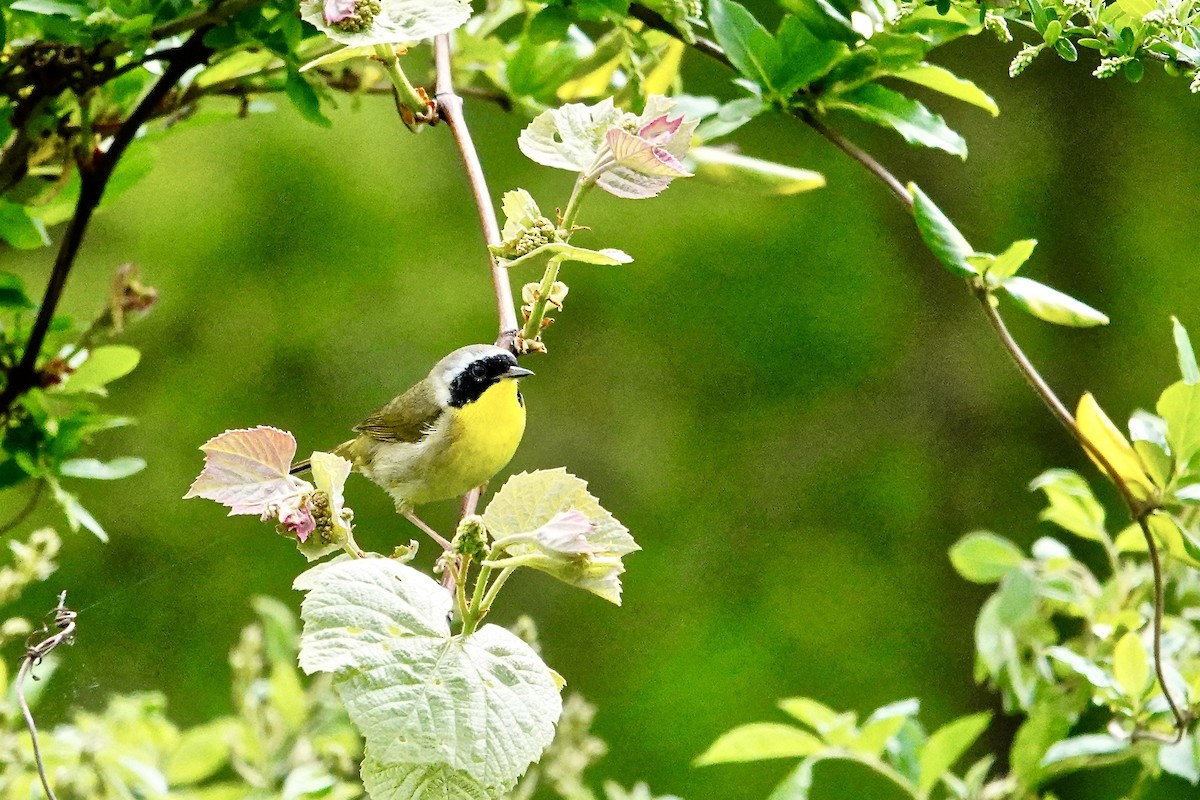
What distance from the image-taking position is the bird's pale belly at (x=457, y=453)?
1.15m

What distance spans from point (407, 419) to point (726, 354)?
1.68 metres

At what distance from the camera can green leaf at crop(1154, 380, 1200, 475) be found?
0.73 metres

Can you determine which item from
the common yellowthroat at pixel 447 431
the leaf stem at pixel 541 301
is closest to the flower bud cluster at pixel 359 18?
the leaf stem at pixel 541 301

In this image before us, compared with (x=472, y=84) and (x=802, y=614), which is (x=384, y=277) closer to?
(x=802, y=614)

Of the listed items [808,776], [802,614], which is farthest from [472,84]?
[802,614]

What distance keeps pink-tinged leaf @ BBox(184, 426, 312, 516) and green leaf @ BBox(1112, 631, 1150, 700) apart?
68 centimetres

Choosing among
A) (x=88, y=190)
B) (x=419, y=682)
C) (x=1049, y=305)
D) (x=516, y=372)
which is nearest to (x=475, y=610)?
(x=419, y=682)

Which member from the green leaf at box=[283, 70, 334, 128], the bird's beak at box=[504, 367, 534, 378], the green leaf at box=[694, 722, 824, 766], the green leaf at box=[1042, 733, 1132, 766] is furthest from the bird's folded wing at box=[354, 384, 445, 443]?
the green leaf at box=[1042, 733, 1132, 766]

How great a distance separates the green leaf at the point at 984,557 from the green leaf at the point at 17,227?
2.76 feet

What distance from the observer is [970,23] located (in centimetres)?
74

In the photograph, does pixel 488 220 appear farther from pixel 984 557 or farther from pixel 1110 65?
pixel 984 557

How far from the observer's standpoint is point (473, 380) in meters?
1.28

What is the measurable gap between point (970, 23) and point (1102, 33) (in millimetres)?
120

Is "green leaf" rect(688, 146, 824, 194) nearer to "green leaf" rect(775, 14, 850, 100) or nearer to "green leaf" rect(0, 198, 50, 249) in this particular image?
"green leaf" rect(775, 14, 850, 100)
